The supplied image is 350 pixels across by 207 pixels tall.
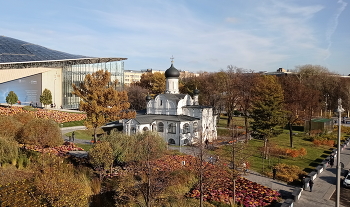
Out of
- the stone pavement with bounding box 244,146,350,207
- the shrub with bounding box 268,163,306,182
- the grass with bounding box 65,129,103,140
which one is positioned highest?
the grass with bounding box 65,129,103,140

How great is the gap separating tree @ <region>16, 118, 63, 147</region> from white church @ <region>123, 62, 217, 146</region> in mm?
9861

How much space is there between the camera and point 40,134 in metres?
17.8

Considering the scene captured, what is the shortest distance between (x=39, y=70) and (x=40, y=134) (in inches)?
1381

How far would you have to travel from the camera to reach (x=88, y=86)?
24391mm

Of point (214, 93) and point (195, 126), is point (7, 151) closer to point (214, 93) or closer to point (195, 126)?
point (195, 126)

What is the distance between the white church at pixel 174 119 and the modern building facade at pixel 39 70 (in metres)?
18.2

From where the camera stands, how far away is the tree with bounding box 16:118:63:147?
1779 cm

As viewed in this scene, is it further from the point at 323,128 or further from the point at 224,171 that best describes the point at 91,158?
the point at 323,128

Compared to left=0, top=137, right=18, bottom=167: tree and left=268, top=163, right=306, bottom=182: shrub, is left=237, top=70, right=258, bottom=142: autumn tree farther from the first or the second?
left=0, top=137, right=18, bottom=167: tree

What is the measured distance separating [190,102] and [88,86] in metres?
13.0

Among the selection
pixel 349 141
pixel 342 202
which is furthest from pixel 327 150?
pixel 342 202

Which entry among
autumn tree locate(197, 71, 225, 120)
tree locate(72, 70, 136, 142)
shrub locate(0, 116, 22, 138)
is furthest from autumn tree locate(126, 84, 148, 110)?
shrub locate(0, 116, 22, 138)

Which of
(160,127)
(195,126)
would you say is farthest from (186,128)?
(160,127)

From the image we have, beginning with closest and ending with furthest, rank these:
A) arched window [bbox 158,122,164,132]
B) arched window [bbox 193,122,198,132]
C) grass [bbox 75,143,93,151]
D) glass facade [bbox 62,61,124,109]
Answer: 1. grass [bbox 75,143,93,151]
2. arched window [bbox 158,122,164,132]
3. arched window [bbox 193,122,198,132]
4. glass facade [bbox 62,61,124,109]
